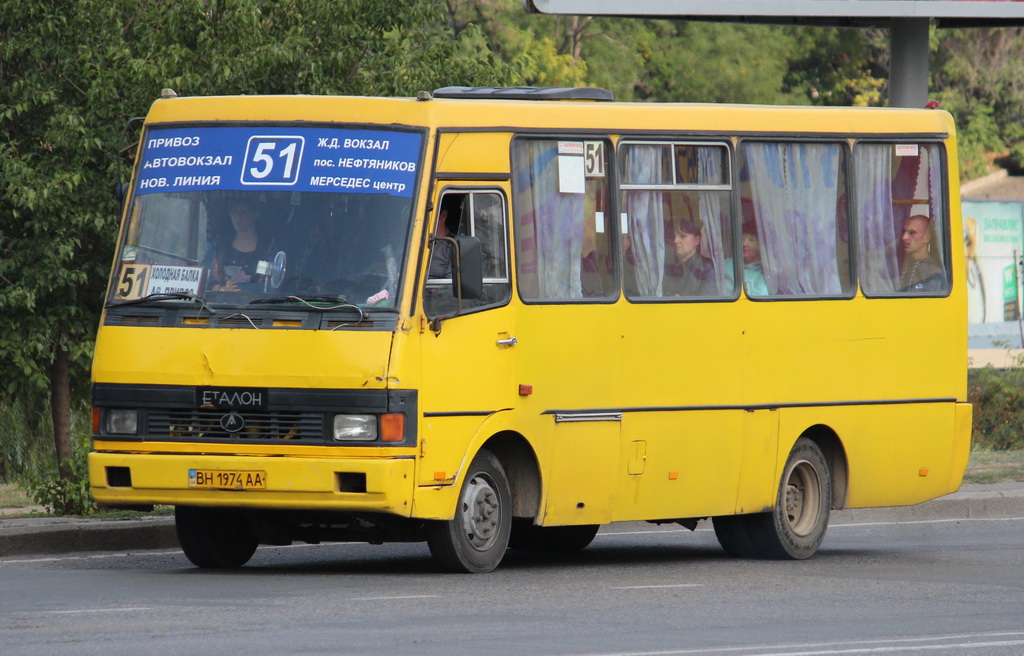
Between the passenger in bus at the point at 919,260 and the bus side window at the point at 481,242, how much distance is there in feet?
12.1

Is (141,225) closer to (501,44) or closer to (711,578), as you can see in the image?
(711,578)

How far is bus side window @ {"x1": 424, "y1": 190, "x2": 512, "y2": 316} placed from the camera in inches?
442

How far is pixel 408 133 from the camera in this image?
11.4m

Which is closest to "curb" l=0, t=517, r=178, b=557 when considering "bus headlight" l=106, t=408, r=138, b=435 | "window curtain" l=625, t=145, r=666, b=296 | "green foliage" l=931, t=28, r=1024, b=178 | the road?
the road

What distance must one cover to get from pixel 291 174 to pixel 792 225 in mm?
3905

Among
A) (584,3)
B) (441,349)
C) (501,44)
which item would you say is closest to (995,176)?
(501,44)

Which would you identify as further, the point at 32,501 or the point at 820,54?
the point at 820,54

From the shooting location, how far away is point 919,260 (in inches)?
562

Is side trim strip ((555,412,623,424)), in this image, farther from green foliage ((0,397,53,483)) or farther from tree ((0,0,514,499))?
green foliage ((0,397,53,483))

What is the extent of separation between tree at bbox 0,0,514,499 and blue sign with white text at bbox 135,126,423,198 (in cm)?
423

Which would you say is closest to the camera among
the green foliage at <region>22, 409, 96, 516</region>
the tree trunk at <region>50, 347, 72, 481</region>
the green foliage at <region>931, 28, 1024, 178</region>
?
the green foliage at <region>22, 409, 96, 516</region>

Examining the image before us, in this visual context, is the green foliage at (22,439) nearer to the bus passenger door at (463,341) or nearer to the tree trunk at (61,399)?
the tree trunk at (61,399)

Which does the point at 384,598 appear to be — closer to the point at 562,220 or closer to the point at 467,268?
the point at 467,268

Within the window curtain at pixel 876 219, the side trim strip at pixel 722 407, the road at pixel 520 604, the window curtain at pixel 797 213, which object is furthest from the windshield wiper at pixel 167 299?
the window curtain at pixel 876 219
